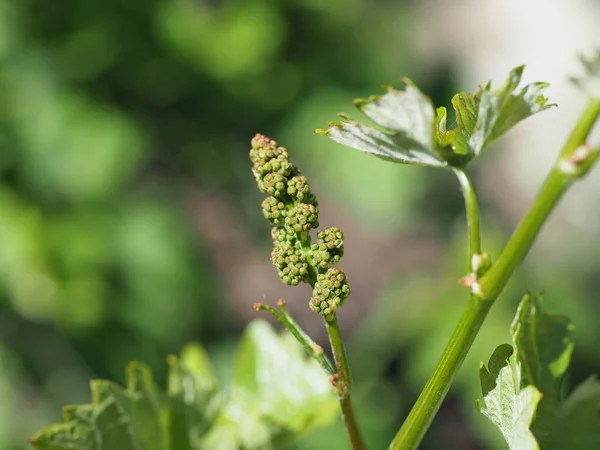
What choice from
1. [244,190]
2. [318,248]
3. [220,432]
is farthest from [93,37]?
[318,248]

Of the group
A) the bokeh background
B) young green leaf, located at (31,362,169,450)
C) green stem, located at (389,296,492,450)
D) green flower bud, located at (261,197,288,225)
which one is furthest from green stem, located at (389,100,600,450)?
the bokeh background

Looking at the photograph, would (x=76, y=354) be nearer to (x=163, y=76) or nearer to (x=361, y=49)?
(x=163, y=76)

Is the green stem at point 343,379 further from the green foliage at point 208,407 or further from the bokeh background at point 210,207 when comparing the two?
the bokeh background at point 210,207

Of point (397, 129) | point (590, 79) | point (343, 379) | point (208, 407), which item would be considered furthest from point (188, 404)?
point (590, 79)

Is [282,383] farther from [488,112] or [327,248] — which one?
[488,112]

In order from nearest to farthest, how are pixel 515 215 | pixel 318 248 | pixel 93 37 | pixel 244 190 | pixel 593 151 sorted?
1. pixel 593 151
2. pixel 318 248
3. pixel 93 37
4. pixel 244 190
5. pixel 515 215

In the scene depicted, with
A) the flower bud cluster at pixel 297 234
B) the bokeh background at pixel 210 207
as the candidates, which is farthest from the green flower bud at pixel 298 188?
the bokeh background at pixel 210 207
